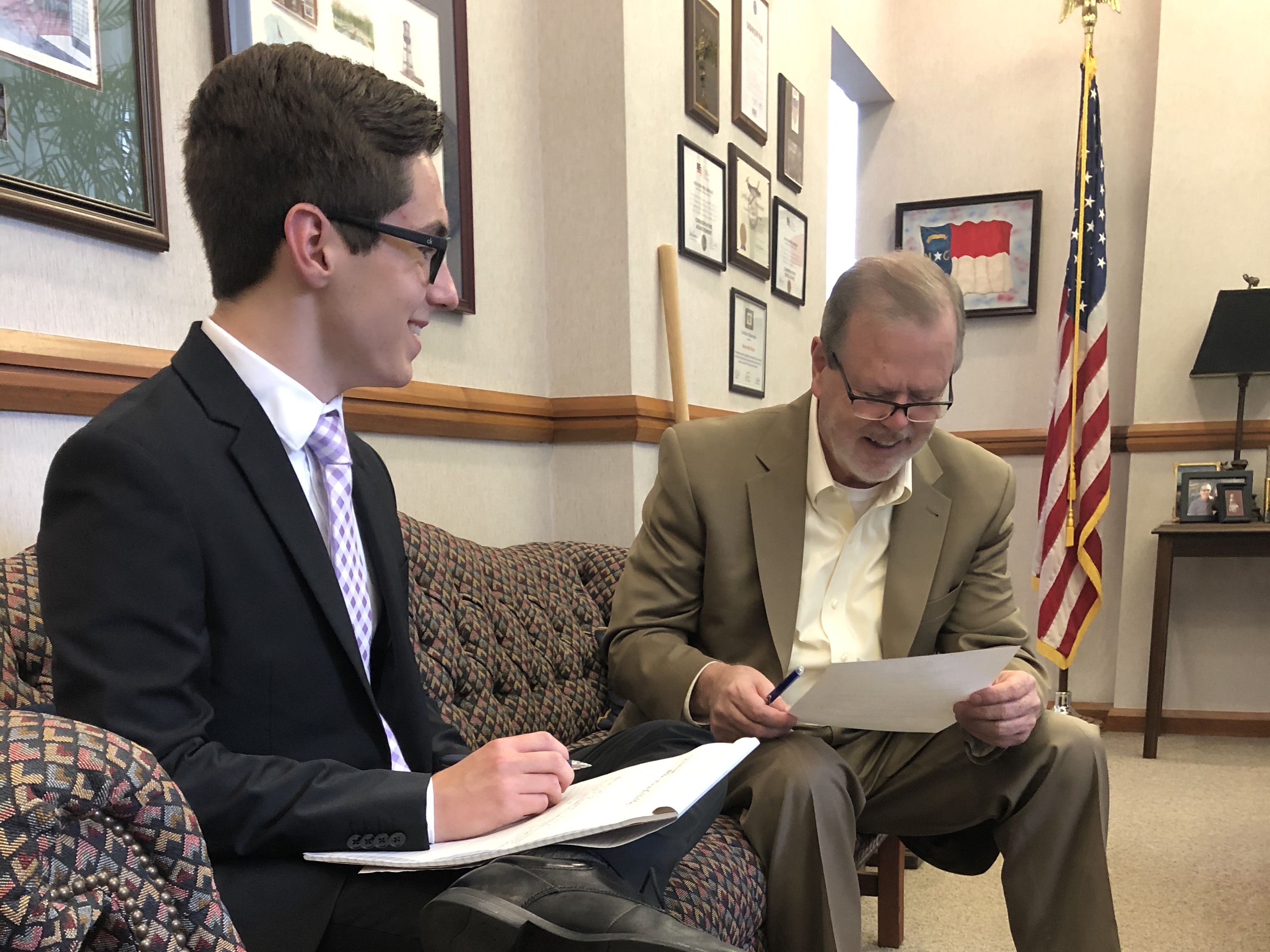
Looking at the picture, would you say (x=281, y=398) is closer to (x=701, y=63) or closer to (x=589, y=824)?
(x=589, y=824)

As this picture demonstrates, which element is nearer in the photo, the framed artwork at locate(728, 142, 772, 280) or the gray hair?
the gray hair

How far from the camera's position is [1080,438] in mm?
3703

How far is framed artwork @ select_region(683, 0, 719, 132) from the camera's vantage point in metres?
2.63

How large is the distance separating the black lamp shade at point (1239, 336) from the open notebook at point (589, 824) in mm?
3347

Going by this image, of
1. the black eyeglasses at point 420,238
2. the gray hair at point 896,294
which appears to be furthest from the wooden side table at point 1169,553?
the black eyeglasses at point 420,238

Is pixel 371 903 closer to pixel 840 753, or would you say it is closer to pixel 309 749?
pixel 309 749

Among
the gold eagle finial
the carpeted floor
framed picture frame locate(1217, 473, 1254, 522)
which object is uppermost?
the gold eagle finial

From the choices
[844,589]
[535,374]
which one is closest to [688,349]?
[535,374]

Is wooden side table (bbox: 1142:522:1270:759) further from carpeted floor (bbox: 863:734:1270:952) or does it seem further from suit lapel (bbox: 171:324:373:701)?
suit lapel (bbox: 171:324:373:701)

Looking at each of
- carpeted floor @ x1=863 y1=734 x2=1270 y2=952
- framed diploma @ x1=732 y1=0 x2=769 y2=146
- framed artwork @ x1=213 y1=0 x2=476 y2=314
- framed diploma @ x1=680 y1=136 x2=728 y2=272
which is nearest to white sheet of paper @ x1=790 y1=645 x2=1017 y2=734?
carpeted floor @ x1=863 y1=734 x2=1270 y2=952

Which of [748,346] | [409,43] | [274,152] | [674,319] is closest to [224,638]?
[274,152]

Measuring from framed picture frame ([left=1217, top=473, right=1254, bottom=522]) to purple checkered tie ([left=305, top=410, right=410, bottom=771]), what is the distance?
3.47 metres

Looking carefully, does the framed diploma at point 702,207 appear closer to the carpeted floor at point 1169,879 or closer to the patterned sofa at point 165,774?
the patterned sofa at point 165,774

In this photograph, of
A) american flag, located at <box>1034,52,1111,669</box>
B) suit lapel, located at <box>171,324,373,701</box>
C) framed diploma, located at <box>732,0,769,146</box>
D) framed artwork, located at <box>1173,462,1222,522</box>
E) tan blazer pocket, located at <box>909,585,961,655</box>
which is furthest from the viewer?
american flag, located at <box>1034,52,1111,669</box>
